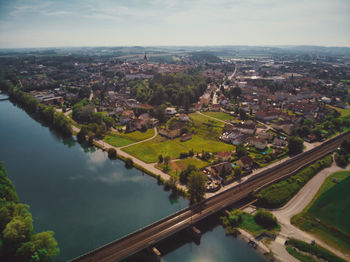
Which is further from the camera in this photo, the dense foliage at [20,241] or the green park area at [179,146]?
the green park area at [179,146]

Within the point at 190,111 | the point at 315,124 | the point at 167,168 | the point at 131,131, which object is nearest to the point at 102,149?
the point at 131,131

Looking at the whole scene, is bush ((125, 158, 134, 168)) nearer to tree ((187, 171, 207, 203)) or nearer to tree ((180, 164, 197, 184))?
tree ((180, 164, 197, 184))

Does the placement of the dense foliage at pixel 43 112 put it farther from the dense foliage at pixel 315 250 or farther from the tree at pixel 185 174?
the dense foliage at pixel 315 250

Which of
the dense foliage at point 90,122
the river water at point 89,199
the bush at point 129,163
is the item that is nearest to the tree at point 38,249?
the river water at point 89,199

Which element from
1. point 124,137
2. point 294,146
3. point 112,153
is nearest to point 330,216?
point 294,146

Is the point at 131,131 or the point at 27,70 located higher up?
the point at 27,70

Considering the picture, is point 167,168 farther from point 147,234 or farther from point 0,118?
point 0,118
